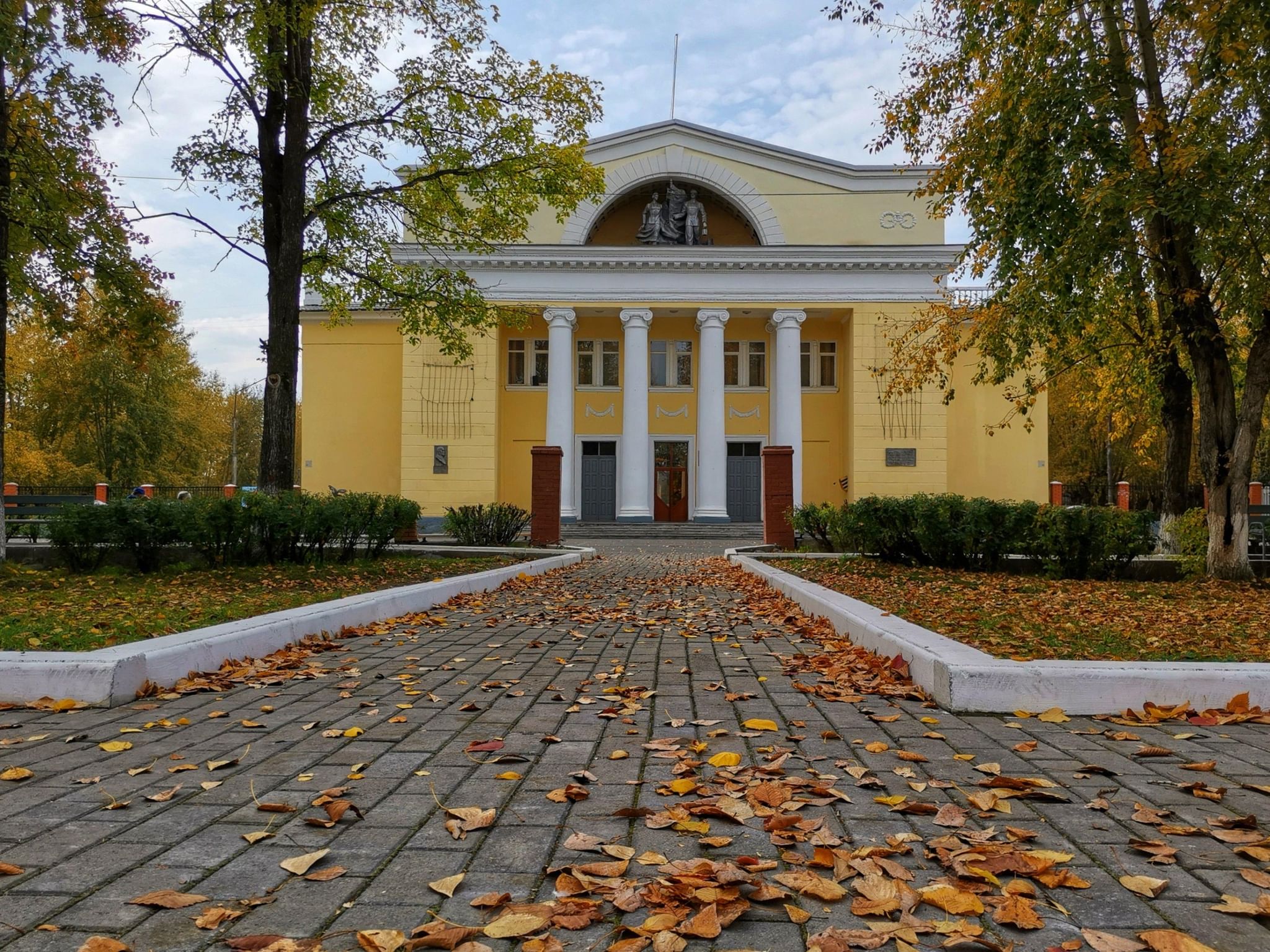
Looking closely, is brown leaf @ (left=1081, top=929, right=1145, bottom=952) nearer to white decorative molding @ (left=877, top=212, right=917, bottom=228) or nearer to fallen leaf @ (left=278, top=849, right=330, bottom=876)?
fallen leaf @ (left=278, top=849, right=330, bottom=876)

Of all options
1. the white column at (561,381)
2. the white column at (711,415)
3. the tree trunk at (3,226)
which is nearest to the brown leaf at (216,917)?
the tree trunk at (3,226)

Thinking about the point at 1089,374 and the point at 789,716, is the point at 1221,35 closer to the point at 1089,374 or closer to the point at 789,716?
the point at 789,716

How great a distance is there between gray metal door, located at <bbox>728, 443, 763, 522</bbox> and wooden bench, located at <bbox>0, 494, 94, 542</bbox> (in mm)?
20861

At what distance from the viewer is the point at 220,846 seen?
99.6 inches

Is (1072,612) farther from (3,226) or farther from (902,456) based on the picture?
(902,456)

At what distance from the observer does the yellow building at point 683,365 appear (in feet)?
99.5

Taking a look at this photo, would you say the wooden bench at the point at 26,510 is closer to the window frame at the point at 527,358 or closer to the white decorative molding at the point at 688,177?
the window frame at the point at 527,358

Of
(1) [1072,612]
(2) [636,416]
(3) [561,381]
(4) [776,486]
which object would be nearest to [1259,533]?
(1) [1072,612]

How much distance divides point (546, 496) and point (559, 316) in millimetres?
13798

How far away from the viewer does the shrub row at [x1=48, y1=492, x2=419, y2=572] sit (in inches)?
408

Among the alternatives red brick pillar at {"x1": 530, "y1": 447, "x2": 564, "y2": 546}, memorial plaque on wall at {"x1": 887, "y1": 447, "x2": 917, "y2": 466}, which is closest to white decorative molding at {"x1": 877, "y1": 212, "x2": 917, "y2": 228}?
memorial plaque on wall at {"x1": 887, "y1": 447, "x2": 917, "y2": 466}

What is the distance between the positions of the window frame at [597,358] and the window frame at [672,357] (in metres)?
1.20

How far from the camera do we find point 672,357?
33.3 meters

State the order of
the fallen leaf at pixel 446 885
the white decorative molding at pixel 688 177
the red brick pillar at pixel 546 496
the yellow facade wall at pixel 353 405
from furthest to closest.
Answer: the yellow facade wall at pixel 353 405
the white decorative molding at pixel 688 177
the red brick pillar at pixel 546 496
the fallen leaf at pixel 446 885
